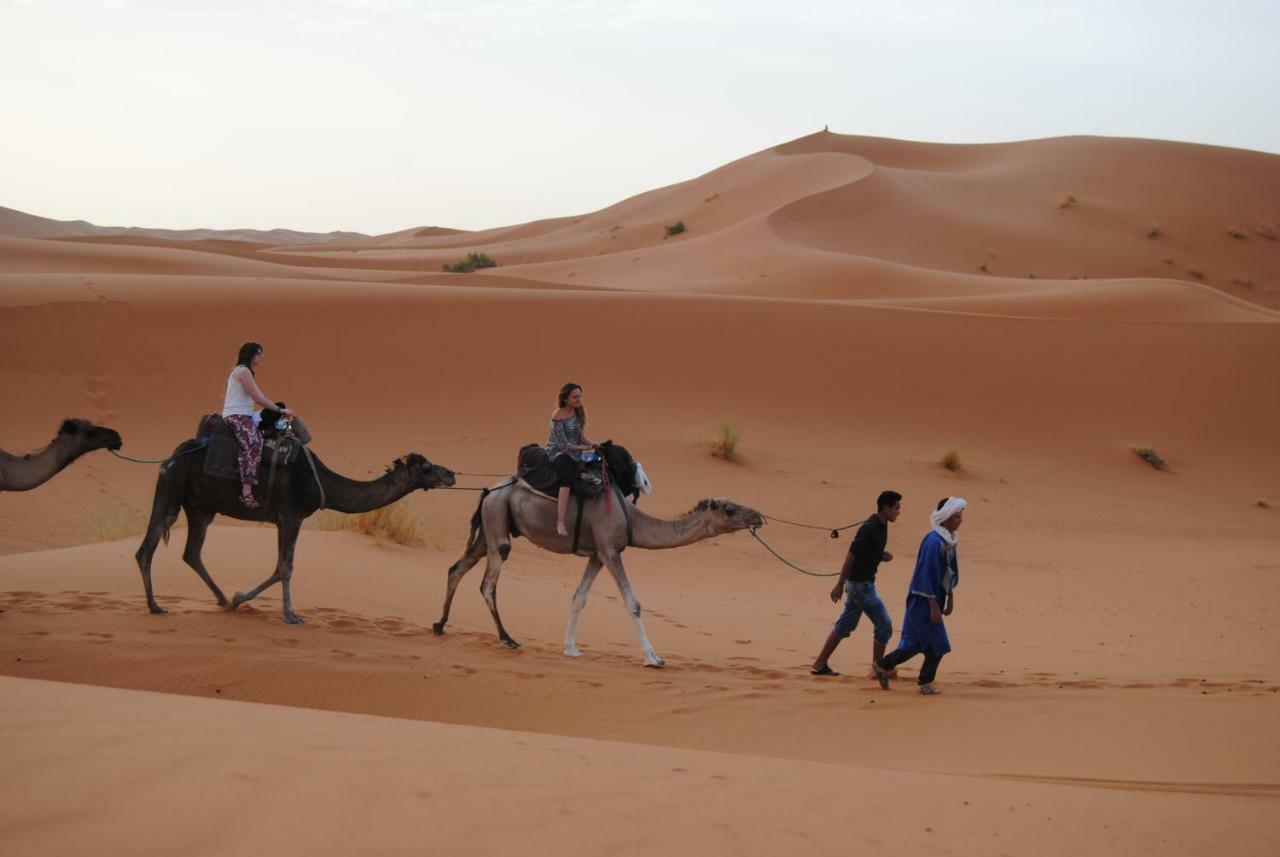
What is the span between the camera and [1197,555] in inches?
709

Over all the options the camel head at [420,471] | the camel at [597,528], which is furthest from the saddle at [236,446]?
the camel at [597,528]

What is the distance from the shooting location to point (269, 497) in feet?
34.6

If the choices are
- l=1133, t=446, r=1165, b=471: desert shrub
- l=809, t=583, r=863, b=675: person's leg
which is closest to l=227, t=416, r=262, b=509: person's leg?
l=809, t=583, r=863, b=675: person's leg

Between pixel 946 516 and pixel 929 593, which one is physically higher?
pixel 946 516

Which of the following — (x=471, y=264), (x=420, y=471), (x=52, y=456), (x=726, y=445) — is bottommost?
(x=726, y=445)

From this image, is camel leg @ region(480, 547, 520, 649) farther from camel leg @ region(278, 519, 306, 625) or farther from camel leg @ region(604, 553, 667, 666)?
camel leg @ region(278, 519, 306, 625)

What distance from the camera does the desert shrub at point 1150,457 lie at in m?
23.8

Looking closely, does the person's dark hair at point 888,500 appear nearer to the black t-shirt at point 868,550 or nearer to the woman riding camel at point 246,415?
the black t-shirt at point 868,550

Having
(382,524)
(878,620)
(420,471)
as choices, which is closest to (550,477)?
(420,471)

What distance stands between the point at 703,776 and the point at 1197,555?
14687 mm

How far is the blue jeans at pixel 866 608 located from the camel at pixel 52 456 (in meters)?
6.45

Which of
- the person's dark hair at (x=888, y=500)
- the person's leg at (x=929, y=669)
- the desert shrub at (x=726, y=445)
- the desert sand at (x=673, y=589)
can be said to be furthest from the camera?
the desert shrub at (x=726, y=445)

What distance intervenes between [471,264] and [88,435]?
52.2 meters

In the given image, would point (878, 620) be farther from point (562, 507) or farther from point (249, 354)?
point (249, 354)
